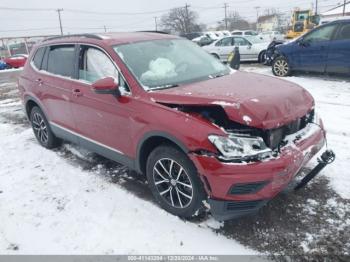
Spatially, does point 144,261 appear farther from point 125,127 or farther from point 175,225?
point 125,127

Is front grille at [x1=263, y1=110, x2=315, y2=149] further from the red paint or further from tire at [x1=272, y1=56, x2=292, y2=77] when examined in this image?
the red paint

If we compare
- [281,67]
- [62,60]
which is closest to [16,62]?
[281,67]

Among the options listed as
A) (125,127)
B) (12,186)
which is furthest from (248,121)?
(12,186)

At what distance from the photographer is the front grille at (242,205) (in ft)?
9.68

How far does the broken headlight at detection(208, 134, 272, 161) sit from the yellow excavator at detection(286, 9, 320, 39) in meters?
24.8

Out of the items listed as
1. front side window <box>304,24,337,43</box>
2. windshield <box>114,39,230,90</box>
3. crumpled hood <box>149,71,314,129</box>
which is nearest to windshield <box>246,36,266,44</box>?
front side window <box>304,24,337,43</box>

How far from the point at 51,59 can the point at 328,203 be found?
13.9 ft

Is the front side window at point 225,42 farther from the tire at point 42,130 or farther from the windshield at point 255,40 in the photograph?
the tire at point 42,130

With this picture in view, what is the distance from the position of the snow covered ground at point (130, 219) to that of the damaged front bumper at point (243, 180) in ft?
1.30

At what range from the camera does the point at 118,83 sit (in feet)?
12.4

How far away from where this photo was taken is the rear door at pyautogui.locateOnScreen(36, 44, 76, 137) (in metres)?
4.60

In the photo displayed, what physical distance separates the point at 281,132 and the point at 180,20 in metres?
74.9

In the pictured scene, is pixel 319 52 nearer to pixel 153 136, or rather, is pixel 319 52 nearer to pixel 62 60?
pixel 62 60

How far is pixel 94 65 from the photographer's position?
421cm
